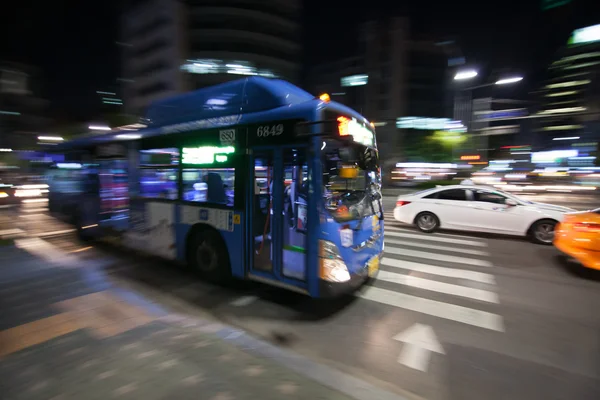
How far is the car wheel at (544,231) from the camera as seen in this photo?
8719mm

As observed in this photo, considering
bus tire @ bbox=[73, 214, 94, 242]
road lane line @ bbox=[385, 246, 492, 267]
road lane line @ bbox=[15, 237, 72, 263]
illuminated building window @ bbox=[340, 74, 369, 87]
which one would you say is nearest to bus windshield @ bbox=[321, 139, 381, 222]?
road lane line @ bbox=[385, 246, 492, 267]

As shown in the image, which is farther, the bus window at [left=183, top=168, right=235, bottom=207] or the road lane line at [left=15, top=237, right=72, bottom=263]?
the road lane line at [left=15, top=237, right=72, bottom=263]

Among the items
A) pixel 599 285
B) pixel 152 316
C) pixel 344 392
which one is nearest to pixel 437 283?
pixel 599 285

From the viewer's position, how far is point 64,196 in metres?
10.8

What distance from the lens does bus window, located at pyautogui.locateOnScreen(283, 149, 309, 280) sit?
4691 mm

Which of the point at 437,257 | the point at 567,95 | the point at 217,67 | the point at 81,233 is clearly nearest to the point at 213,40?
the point at 217,67

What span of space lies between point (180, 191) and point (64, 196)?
23.8ft

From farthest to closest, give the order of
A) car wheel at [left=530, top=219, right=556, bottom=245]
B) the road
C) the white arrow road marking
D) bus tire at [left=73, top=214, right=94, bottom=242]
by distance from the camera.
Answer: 1. bus tire at [left=73, top=214, right=94, bottom=242]
2. car wheel at [left=530, top=219, right=556, bottom=245]
3. the white arrow road marking
4. the road

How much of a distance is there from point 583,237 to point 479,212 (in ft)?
11.1

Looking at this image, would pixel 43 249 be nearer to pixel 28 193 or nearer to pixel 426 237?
pixel 426 237

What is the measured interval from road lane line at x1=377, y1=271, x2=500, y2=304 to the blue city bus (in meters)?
0.98

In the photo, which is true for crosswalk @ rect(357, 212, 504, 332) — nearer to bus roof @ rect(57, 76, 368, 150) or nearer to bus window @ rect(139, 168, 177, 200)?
bus roof @ rect(57, 76, 368, 150)

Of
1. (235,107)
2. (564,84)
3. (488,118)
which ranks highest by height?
(564,84)

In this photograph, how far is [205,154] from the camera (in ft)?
18.7
